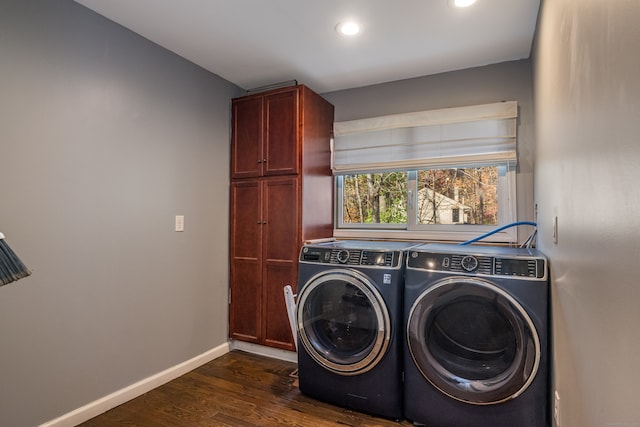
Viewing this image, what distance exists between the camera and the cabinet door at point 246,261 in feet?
9.64

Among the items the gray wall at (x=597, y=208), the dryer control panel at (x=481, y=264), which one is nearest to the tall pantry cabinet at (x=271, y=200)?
the dryer control panel at (x=481, y=264)

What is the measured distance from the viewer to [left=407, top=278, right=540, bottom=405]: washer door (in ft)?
5.63

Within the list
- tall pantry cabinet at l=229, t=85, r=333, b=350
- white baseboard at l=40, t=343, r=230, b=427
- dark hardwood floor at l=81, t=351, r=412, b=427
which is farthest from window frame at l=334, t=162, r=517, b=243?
white baseboard at l=40, t=343, r=230, b=427

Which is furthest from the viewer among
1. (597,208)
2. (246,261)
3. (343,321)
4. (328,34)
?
(246,261)

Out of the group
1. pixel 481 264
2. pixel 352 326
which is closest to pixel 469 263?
pixel 481 264

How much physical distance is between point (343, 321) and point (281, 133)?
1.57m

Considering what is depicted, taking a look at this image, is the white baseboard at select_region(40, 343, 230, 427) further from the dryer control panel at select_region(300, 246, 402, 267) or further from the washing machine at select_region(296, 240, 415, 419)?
the dryer control panel at select_region(300, 246, 402, 267)

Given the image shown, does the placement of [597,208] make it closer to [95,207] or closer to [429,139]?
[429,139]

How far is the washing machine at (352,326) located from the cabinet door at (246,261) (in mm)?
726

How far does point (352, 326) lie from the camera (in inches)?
85.0

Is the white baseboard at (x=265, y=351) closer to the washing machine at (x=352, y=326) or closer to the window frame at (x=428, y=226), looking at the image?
the washing machine at (x=352, y=326)

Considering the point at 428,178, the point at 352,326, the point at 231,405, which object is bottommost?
the point at 231,405

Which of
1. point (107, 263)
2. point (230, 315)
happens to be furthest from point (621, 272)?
point (230, 315)

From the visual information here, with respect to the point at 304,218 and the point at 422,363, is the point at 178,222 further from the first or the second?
the point at 422,363
